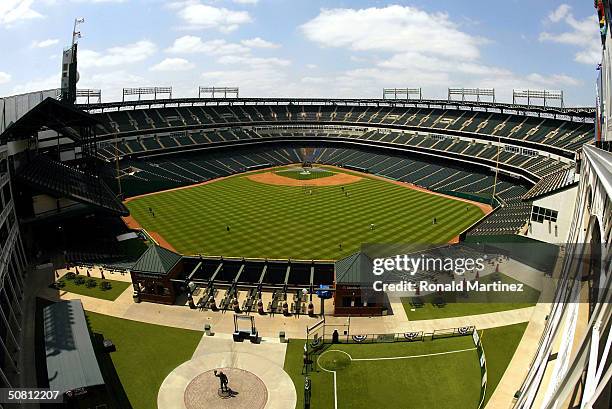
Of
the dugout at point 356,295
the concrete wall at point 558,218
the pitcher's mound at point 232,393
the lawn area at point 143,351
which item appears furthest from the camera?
the concrete wall at point 558,218

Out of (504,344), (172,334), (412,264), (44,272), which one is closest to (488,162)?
(412,264)

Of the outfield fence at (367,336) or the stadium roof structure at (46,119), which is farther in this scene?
the stadium roof structure at (46,119)

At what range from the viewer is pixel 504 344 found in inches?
1225

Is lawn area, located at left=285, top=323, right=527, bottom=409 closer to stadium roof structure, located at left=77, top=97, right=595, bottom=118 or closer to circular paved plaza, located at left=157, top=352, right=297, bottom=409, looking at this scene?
circular paved plaza, located at left=157, top=352, right=297, bottom=409

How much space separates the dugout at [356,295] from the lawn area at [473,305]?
126 inches

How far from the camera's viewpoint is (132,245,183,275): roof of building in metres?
38.4

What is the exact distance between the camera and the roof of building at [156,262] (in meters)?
38.4

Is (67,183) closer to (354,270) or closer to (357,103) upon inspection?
(354,270)

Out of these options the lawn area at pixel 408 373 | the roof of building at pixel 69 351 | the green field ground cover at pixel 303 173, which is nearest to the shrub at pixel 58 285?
the roof of building at pixel 69 351

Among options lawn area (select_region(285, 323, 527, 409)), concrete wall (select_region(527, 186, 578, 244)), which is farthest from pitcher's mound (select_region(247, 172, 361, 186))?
lawn area (select_region(285, 323, 527, 409))

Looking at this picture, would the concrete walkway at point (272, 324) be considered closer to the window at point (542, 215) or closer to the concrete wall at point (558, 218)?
the concrete wall at point (558, 218)

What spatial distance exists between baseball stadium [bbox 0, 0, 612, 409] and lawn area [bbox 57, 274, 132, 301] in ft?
0.93

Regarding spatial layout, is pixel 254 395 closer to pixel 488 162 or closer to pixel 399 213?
pixel 399 213

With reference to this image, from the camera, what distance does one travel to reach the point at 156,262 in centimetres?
3891
